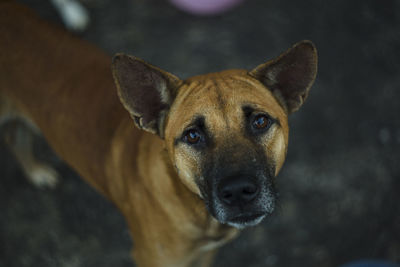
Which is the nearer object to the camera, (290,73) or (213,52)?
(290,73)

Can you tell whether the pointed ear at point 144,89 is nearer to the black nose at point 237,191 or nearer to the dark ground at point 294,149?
the black nose at point 237,191

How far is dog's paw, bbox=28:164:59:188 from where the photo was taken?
4391 millimetres

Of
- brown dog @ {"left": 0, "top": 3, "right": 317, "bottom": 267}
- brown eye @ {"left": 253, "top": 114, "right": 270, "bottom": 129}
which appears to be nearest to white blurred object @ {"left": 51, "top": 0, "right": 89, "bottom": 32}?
brown dog @ {"left": 0, "top": 3, "right": 317, "bottom": 267}

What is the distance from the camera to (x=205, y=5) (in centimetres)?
511

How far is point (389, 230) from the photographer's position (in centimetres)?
414

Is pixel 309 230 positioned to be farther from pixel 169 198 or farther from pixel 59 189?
pixel 59 189

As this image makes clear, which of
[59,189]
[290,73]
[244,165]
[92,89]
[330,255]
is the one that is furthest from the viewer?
[59,189]

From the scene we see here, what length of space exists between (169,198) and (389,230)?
2.75m

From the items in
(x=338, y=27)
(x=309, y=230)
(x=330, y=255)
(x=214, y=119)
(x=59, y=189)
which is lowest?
(x=330, y=255)

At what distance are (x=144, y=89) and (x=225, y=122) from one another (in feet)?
1.85

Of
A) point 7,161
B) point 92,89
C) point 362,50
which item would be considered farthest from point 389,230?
point 7,161

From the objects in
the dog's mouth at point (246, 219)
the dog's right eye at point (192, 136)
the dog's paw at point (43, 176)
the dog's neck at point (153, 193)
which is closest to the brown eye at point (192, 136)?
the dog's right eye at point (192, 136)

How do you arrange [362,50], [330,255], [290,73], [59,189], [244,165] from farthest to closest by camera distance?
[362,50] < [59,189] < [330,255] < [290,73] < [244,165]

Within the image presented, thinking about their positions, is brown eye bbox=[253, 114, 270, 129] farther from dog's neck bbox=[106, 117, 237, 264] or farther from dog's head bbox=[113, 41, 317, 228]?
dog's neck bbox=[106, 117, 237, 264]
